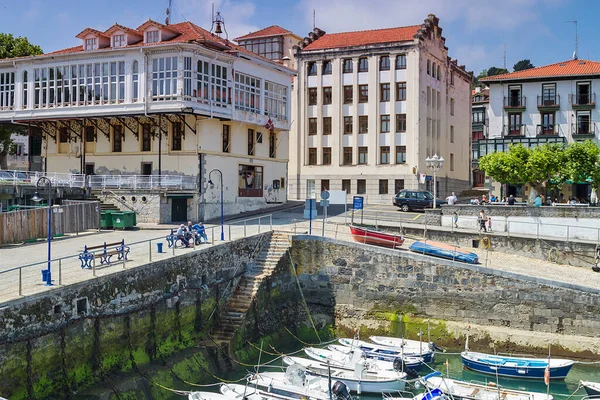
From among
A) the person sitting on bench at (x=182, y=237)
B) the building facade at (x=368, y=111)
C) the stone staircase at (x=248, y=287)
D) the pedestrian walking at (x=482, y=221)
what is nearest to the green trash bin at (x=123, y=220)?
the stone staircase at (x=248, y=287)

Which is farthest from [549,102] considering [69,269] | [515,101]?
[69,269]

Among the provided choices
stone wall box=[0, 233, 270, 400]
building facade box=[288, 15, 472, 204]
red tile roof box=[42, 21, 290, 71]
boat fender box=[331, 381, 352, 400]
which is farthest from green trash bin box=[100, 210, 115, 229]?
building facade box=[288, 15, 472, 204]

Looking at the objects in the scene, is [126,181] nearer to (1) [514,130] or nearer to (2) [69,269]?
(2) [69,269]

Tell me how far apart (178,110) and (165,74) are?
→ 2.61 metres

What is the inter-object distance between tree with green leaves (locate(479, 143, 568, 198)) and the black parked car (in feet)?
16.4

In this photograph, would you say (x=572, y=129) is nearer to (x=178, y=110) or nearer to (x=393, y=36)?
(x=393, y=36)

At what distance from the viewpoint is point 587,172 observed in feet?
155

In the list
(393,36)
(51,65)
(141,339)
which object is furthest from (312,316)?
(393,36)

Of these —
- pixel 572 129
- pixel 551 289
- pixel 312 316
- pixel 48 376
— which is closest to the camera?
pixel 48 376

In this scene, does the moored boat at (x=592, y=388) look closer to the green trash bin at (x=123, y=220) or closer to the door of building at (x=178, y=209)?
the green trash bin at (x=123, y=220)

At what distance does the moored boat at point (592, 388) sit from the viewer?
76.6 feet

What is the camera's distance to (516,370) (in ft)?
86.7

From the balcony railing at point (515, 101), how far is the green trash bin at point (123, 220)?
126 ft

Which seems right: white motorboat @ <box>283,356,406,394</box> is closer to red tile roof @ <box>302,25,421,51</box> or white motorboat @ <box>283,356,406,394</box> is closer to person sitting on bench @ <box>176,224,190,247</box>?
person sitting on bench @ <box>176,224,190,247</box>
